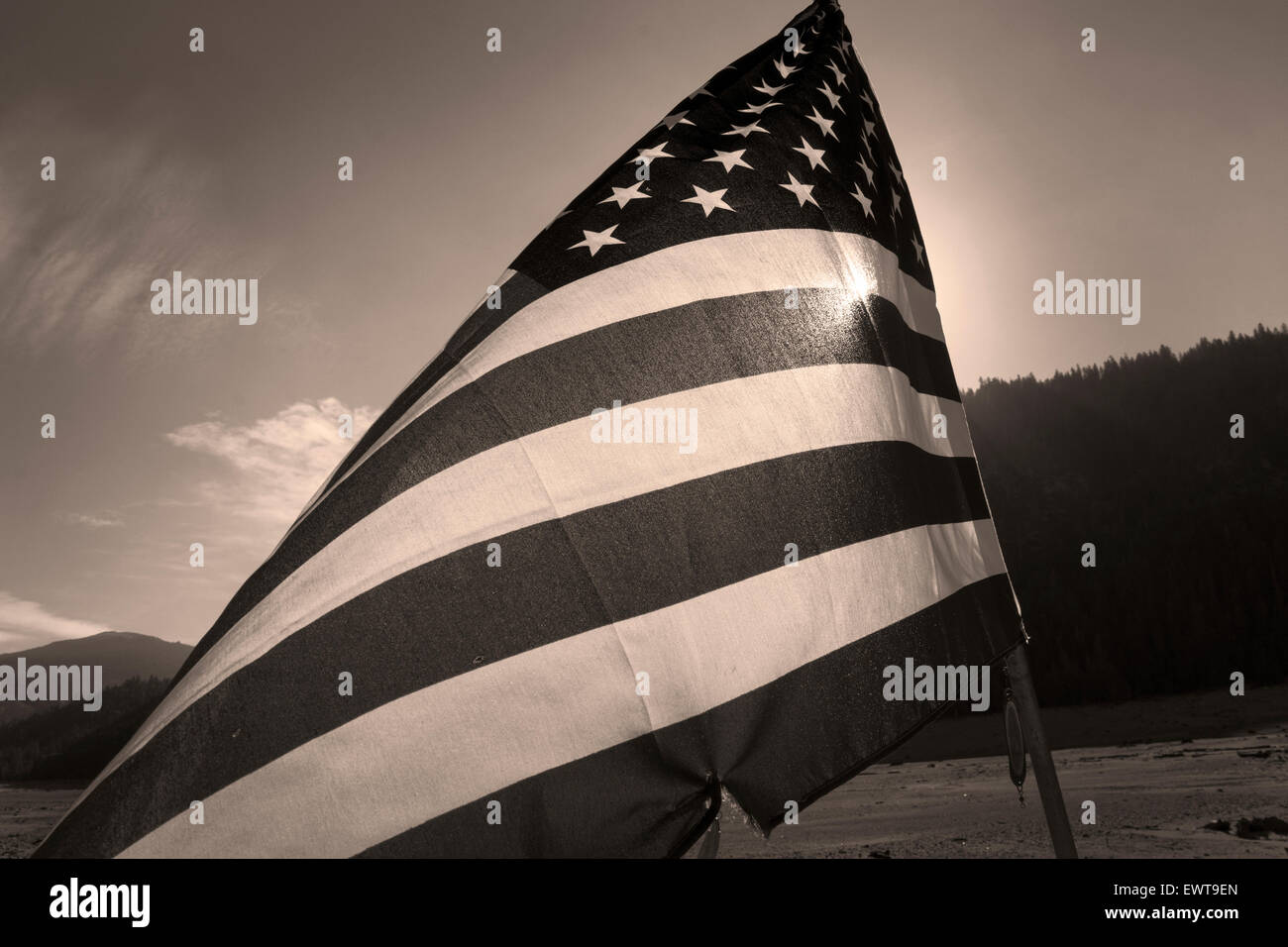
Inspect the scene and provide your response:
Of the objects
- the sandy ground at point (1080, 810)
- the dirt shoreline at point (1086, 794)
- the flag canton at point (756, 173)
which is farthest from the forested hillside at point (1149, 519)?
the flag canton at point (756, 173)

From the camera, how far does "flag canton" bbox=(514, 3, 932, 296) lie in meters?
2.77

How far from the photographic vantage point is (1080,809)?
15.4 m

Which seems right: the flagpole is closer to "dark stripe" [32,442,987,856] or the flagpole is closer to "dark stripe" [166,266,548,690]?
"dark stripe" [32,442,987,856]

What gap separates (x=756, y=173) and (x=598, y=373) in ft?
3.25

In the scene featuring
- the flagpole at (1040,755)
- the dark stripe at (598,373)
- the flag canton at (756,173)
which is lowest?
the flagpole at (1040,755)

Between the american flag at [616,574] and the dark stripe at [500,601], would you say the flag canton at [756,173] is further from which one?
the dark stripe at [500,601]

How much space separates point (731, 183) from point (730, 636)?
1506mm

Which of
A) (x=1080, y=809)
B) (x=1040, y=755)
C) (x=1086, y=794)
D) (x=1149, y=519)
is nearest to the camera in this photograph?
(x=1040, y=755)

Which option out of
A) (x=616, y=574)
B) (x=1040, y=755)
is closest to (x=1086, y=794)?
(x=1040, y=755)

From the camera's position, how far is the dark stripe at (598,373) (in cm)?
221

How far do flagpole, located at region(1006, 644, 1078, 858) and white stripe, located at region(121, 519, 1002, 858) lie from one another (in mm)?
533

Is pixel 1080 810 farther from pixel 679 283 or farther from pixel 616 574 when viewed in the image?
pixel 616 574

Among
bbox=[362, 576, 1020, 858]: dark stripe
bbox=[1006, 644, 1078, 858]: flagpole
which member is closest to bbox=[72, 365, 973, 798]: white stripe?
bbox=[362, 576, 1020, 858]: dark stripe
